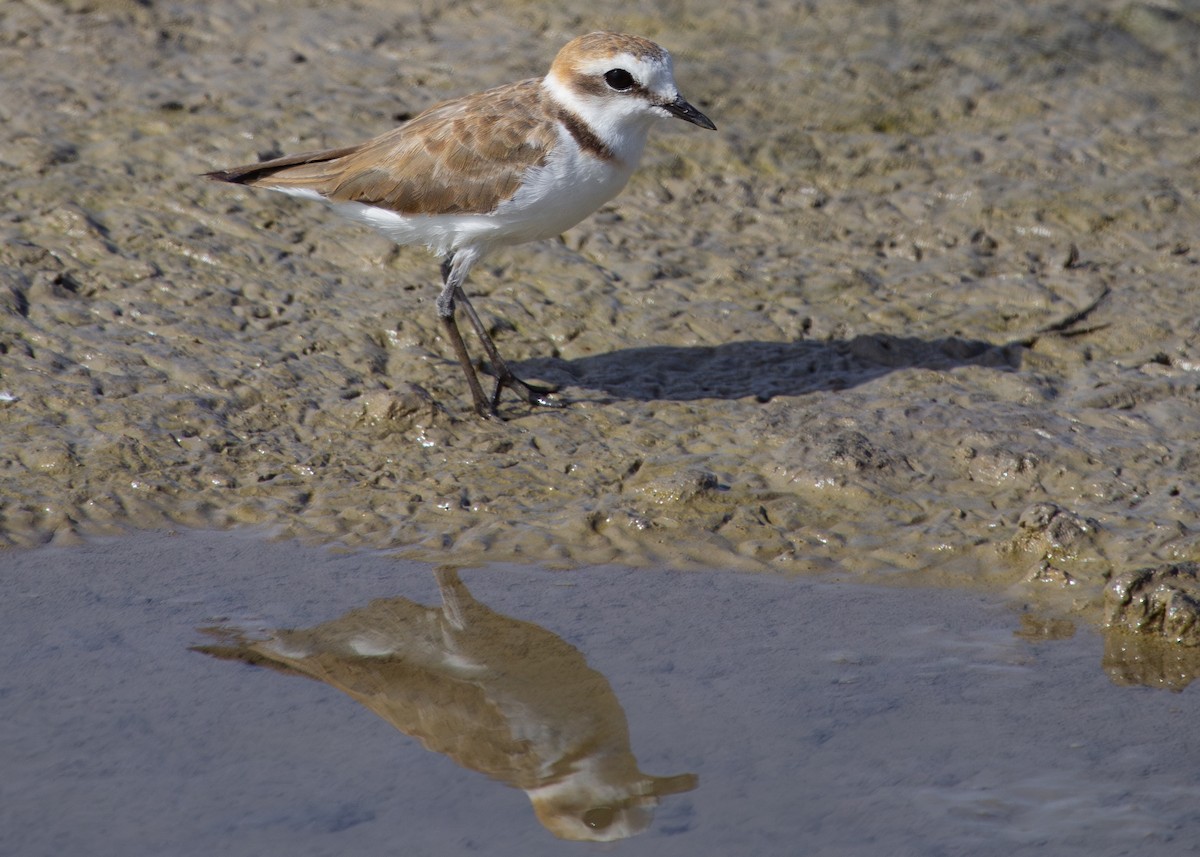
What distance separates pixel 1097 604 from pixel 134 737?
3.24m

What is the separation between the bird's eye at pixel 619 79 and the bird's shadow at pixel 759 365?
49.2 inches

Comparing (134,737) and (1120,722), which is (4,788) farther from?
(1120,722)

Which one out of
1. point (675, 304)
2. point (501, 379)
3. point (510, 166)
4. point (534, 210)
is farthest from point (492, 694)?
point (675, 304)

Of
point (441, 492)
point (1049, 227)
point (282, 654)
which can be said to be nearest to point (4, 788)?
point (282, 654)

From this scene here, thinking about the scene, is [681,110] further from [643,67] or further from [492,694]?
[492,694]

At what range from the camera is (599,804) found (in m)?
3.85

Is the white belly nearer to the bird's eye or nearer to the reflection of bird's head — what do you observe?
the bird's eye

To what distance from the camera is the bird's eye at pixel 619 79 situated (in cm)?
595

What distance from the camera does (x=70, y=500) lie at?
209 inches

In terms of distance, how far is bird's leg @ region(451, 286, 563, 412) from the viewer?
20.2 feet

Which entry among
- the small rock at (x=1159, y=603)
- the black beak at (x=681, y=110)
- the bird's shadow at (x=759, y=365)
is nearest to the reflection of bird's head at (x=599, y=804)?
the small rock at (x=1159, y=603)

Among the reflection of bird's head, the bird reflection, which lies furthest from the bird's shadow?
the reflection of bird's head

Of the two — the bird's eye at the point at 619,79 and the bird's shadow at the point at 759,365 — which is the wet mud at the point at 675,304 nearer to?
the bird's shadow at the point at 759,365

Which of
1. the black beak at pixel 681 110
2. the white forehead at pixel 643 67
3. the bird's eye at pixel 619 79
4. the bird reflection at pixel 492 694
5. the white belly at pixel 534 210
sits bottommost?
the bird reflection at pixel 492 694
